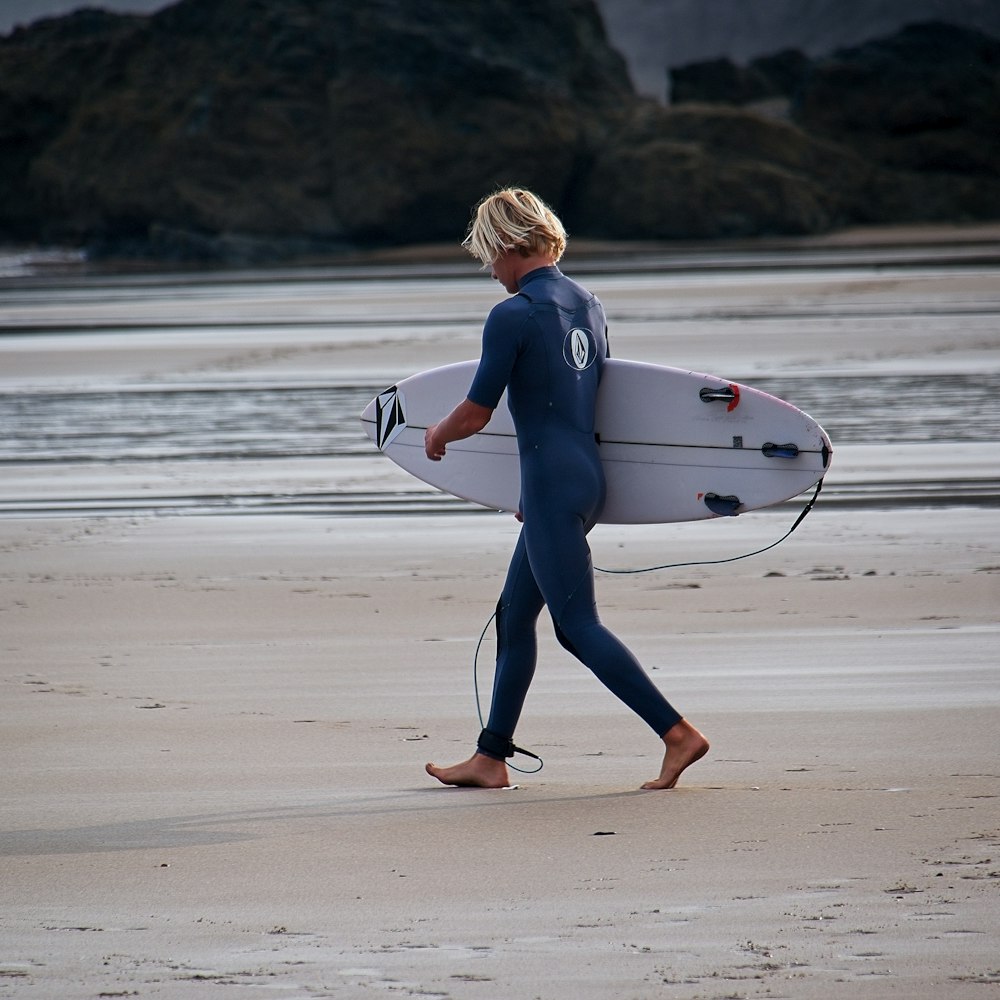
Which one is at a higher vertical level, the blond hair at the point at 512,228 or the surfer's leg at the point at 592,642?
the blond hair at the point at 512,228

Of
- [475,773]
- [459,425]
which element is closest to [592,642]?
[475,773]

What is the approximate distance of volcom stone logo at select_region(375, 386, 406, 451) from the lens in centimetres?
537

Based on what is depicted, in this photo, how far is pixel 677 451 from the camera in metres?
4.70

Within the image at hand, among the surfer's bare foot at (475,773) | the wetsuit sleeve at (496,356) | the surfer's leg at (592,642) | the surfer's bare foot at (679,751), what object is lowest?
the surfer's bare foot at (475,773)

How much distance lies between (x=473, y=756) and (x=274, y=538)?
4.05 m

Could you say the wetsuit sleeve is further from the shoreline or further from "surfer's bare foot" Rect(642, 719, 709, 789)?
the shoreline

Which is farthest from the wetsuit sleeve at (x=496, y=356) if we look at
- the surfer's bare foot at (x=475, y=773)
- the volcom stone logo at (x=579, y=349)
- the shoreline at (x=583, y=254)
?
the shoreline at (x=583, y=254)

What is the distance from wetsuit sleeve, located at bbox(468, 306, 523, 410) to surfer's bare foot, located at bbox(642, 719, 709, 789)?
37.0 inches

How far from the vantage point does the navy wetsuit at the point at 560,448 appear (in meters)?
4.07

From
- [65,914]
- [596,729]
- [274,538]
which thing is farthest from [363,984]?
[274,538]

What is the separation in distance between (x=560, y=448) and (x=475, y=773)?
2.85ft

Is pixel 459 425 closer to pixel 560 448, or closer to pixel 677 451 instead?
pixel 560 448

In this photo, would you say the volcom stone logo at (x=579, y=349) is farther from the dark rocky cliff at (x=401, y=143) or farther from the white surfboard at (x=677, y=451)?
the dark rocky cliff at (x=401, y=143)

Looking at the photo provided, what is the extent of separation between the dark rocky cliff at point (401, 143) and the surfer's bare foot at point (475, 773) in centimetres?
4428
